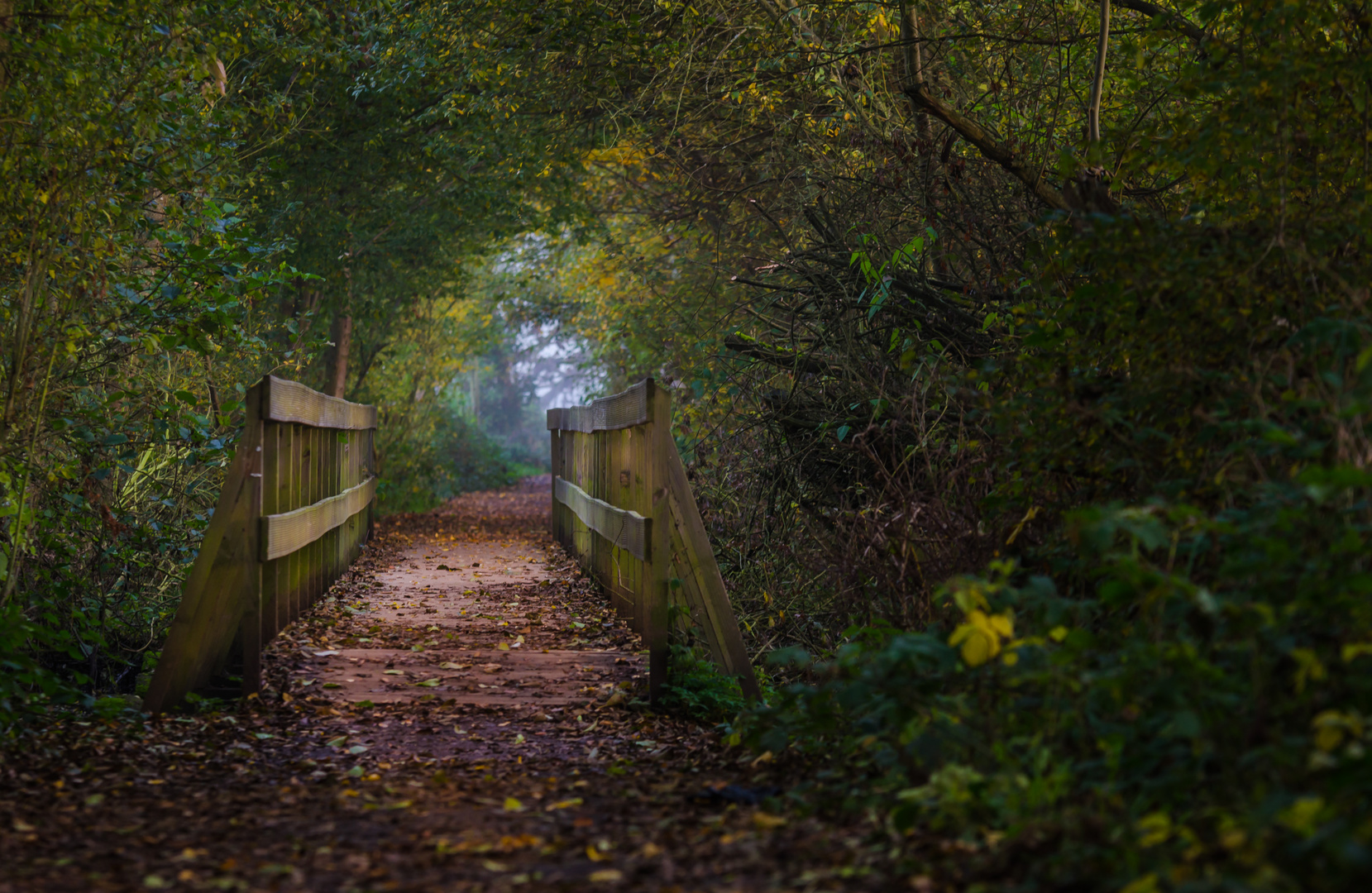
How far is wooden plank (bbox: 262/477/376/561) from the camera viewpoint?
529 cm

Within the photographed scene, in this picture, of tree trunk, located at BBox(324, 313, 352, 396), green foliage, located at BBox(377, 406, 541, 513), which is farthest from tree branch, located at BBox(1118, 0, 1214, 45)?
green foliage, located at BBox(377, 406, 541, 513)

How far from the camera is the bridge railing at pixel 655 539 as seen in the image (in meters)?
5.45

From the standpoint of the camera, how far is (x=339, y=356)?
1606 centimetres

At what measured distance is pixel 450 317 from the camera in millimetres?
20984

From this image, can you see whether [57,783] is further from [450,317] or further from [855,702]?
[450,317]

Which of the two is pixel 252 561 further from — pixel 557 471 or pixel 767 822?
pixel 557 471

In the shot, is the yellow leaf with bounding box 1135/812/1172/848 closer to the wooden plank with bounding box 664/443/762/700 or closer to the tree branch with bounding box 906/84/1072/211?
the wooden plank with bounding box 664/443/762/700

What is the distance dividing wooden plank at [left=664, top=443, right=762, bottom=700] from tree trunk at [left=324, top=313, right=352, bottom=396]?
1143cm

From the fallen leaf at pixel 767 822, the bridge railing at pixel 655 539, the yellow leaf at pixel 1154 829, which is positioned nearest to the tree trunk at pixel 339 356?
the bridge railing at pixel 655 539

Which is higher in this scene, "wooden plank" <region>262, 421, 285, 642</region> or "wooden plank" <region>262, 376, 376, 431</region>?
"wooden plank" <region>262, 376, 376, 431</region>

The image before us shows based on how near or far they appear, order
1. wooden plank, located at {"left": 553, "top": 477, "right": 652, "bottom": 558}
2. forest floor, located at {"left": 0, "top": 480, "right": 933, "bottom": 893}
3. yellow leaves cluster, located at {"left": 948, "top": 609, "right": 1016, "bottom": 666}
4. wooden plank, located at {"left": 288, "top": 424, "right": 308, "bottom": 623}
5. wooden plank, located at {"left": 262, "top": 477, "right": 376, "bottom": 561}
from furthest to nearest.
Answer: wooden plank, located at {"left": 288, "top": 424, "right": 308, "bottom": 623}
wooden plank, located at {"left": 553, "top": 477, "right": 652, "bottom": 558}
wooden plank, located at {"left": 262, "top": 477, "right": 376, "bottom": 561}
forest floor, located at {"left": 0, "top": 480, "right": 933, "bottom": 893}
yellow leaves cluster, located at {"left": 948, "top": 609, "right": 1016, "bottom": 666}

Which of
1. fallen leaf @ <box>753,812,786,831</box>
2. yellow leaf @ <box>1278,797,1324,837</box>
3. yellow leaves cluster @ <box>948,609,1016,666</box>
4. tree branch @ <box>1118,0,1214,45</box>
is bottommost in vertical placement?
fallen leaf @ <box>753,812,786,831</box>

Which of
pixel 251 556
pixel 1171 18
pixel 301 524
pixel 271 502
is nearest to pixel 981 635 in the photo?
pixel 251 556

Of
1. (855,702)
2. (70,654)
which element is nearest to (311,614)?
(70,654)
